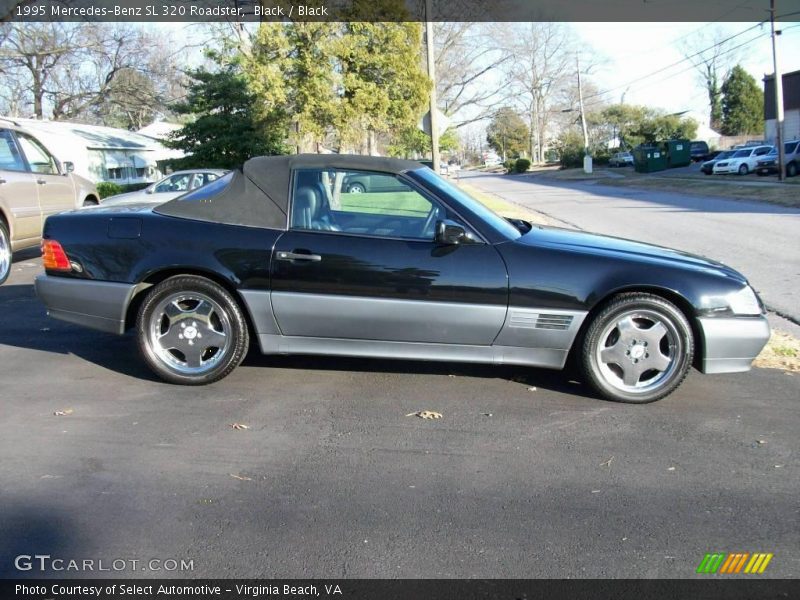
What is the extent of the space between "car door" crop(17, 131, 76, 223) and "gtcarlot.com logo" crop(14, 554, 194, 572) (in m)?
8.07

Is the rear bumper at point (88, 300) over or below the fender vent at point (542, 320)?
over

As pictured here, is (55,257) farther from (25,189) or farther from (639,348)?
(25,189)

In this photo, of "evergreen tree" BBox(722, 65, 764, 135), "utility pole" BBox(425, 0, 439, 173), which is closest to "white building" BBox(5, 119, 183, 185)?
"utility pole" BBox(425, 0, 439, 173)

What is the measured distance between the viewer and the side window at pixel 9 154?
9.29 metres

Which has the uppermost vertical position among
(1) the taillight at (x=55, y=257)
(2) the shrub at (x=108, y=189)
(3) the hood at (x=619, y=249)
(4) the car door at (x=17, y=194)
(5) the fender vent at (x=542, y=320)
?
(2) the shrub at (x=108, y=189)

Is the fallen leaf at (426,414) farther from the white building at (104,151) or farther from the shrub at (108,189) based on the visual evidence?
the white building at (104,151)

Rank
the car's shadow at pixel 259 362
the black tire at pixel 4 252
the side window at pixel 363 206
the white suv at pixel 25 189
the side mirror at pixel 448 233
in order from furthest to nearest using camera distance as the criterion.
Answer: the white suv at pixel 25 189, the black tire at pixel 4 252, the car's shadow at pixel 259 362, the side window at pixel 363 206, the side mirror at pixel 448 233

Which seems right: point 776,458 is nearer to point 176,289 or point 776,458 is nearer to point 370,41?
point 176,289

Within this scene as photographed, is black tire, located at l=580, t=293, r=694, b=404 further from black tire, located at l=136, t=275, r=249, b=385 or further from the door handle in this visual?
black tire, located at l=136, t=275, r=249, b=385

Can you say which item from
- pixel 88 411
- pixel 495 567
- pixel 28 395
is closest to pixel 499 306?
pixel 495 567

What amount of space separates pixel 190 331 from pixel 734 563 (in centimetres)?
353

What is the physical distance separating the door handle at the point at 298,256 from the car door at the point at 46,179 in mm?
6655

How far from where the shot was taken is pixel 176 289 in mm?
4711

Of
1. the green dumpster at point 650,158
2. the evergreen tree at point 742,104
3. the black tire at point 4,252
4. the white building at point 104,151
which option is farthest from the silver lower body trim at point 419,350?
the evergreen tree at point 742,104
